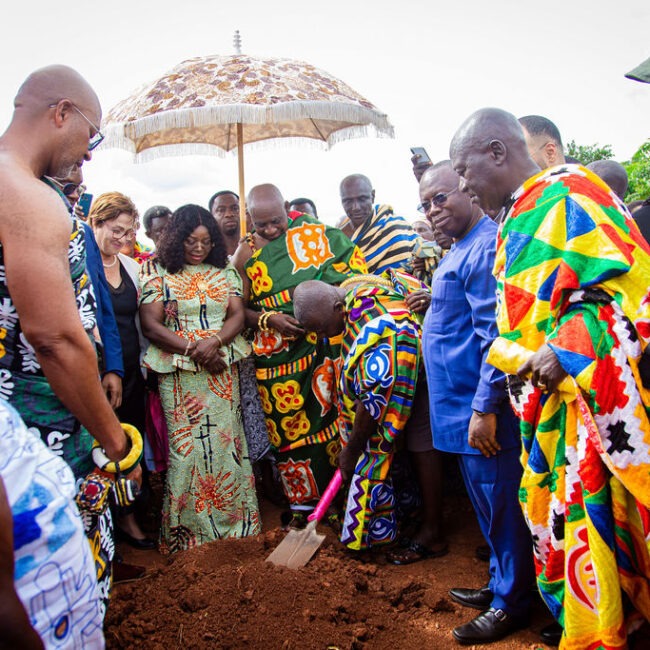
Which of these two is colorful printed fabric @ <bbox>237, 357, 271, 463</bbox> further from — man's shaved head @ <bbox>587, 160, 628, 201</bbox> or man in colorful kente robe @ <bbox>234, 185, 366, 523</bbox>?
man's shaved head @ <bbox>587, 160, 628, 201</bbox>

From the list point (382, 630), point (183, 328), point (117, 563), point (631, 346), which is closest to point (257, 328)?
point (183, 328)

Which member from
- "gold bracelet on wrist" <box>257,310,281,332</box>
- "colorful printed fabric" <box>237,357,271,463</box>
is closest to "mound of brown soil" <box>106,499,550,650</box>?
"colorful printed fabric" <box>237,357,271,463</box>

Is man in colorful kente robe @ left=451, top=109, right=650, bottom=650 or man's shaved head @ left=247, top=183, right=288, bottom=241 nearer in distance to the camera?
man in colorful kente robe @ left=451, top=109, right=650, bottom=650

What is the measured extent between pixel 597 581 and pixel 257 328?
2671 millimetres

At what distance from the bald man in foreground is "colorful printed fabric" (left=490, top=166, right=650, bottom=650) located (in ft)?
4.57

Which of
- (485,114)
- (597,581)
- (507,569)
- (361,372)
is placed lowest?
(507,569)

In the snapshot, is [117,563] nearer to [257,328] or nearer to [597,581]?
[257,328]

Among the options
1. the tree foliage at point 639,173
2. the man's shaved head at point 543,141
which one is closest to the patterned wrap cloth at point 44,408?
the man's shaved head at point 543,141

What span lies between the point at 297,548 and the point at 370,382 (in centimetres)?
98

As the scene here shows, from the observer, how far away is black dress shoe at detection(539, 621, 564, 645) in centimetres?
229

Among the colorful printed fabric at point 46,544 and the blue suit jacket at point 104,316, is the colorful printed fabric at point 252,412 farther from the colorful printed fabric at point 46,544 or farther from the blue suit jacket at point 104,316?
the colorful printed fabric at point 46,544

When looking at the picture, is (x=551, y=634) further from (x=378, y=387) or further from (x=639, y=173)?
(x=639, y=173)

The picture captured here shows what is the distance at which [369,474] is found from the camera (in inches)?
126

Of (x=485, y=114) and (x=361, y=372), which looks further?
(x=361, y=372)
